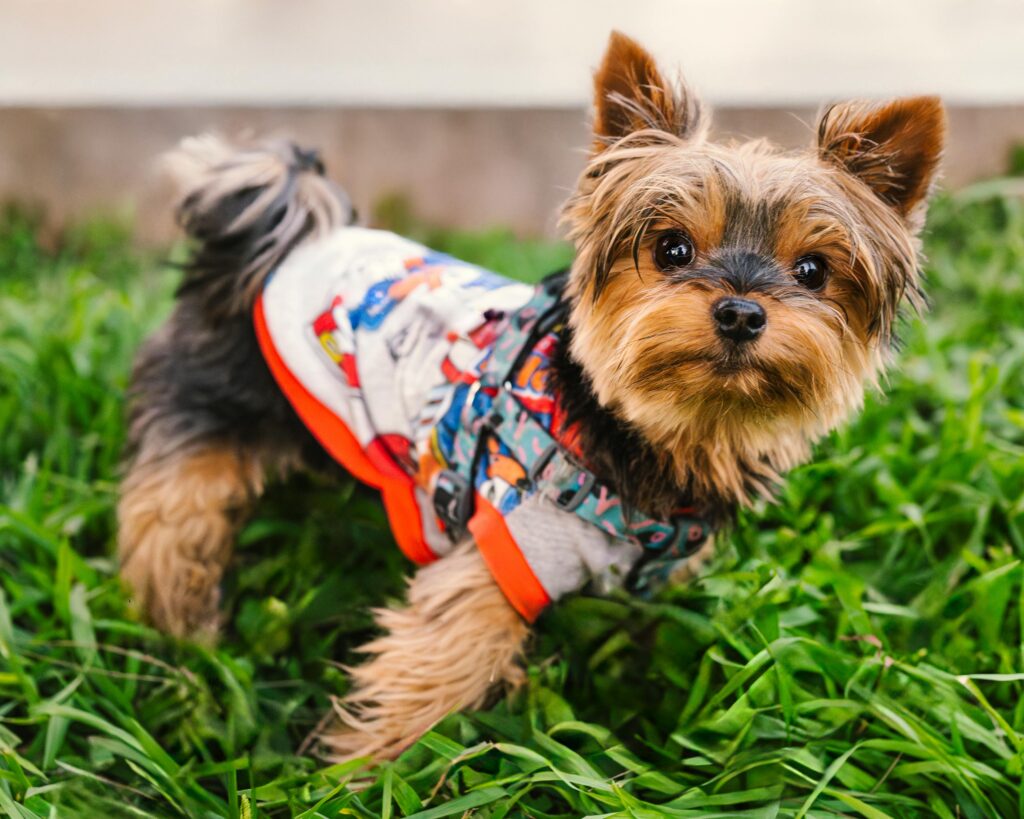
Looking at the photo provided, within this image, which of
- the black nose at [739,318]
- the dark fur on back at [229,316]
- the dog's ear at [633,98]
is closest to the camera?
the black nose at [739,318]

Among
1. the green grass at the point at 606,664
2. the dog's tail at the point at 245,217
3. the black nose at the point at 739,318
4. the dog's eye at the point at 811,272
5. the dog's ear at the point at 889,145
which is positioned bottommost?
the green grass at the point at 606,664

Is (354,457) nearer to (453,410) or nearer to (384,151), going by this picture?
(453,410)

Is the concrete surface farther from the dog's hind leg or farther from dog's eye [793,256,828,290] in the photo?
dog's eye [793,256,828,290]

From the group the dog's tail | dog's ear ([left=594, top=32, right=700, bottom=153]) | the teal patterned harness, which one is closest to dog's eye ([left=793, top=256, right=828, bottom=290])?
dog's ear ([left=594, top=32, right=700, bottom=153])

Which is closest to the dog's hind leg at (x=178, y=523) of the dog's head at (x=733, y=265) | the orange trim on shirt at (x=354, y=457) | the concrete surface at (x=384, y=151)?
the orange trim on shirt at (x=354, y=457)

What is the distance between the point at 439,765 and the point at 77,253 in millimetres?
4605

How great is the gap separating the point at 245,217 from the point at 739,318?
142cm

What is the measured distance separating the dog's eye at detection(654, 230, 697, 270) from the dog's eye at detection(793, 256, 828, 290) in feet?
0.68

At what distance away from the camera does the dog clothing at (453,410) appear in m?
1.95

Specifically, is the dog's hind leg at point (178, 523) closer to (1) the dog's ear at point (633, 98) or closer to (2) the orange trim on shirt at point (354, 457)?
(2) the orange trim on shirt at point (354, 457)

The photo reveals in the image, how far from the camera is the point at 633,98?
78.5 inches

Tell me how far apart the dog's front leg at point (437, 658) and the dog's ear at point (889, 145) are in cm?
118

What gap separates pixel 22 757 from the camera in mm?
2082

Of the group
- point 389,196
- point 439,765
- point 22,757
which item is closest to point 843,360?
point 439,765
